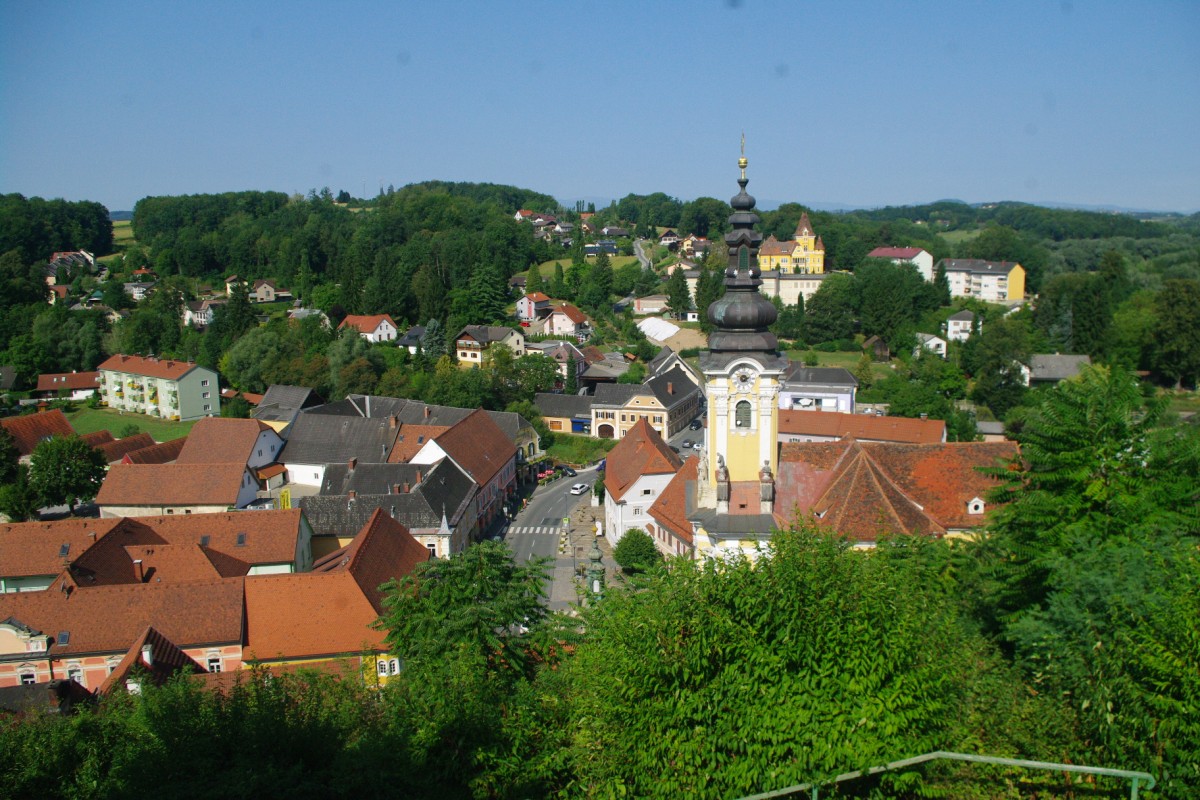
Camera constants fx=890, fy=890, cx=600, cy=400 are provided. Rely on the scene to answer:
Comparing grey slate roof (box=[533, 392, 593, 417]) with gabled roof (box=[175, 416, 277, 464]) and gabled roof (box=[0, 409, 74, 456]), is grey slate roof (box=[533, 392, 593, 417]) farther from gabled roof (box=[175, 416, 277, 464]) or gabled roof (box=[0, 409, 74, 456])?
gabled roof (box=[0, 409, 74, 456])

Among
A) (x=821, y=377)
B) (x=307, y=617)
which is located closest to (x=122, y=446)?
(x=307, y=617)

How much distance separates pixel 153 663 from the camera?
1834 cm

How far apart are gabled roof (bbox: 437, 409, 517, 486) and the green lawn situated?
22670 millimetres

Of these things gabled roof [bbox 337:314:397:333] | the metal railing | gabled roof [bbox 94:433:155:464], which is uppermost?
gabled roof [bbox 337:314:397:333]

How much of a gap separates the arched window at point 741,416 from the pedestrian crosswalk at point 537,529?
16.2m

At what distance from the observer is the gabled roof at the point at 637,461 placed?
3416 centimetres

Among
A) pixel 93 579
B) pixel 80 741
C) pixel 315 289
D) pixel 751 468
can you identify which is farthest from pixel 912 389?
pixel 315 289

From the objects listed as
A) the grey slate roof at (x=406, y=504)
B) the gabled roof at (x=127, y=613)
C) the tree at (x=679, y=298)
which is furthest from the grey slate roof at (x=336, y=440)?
the tree at (x=679, y=298)

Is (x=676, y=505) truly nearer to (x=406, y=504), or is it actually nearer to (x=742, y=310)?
(x=406, y=504)

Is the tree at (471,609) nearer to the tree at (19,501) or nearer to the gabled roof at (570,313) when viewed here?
the tree at (19,501)

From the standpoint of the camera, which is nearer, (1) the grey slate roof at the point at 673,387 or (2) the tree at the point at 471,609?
(2) the tree at the point at 471,609

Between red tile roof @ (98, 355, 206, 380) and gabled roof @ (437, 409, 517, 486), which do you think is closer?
gabled roof @ (437, 409, 517, 486)

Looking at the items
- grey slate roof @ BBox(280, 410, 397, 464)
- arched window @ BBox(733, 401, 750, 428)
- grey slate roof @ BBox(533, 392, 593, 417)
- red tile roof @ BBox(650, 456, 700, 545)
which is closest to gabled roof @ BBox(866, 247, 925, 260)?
grey slate roof @ BBox(533, 392, 593, 417)

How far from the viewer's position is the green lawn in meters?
54.9
